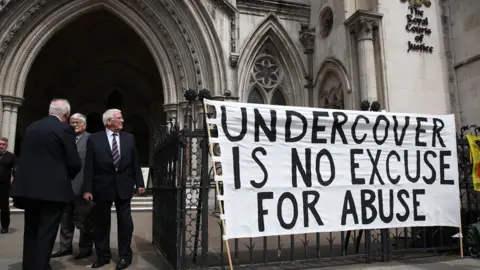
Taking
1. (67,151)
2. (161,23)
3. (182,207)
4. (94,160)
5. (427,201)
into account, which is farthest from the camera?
(161,23)

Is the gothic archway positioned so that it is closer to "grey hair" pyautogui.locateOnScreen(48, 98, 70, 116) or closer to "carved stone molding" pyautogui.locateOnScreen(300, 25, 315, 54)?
"carved stone molding" pyautogui.locateOnScreen(300, 25, 315, 54)

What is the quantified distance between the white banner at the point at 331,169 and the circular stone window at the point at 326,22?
7.71 m

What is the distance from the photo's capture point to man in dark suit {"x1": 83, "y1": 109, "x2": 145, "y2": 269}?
4285mm

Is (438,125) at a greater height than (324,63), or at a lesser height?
lesser

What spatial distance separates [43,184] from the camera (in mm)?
3498

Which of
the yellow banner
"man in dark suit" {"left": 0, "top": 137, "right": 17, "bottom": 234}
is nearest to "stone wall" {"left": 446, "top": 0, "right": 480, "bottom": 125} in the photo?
the yellow banner

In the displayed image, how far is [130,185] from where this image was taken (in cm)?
441

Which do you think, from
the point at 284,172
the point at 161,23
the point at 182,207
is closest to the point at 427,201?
the point at 284,172

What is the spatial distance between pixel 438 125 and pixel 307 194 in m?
2.33

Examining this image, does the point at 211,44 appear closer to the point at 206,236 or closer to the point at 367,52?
the point at 367,52

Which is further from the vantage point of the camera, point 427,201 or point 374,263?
point 427,201

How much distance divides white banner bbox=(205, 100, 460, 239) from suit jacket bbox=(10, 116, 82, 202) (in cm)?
150

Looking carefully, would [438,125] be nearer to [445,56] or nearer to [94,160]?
[94,160]

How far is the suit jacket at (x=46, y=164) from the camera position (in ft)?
11.4
